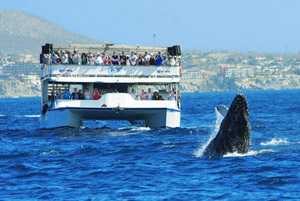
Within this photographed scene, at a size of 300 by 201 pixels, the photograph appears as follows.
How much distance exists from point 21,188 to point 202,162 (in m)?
5.81

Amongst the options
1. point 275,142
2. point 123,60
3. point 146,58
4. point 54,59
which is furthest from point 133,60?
point 275,142

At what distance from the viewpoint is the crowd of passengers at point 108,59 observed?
109 feet

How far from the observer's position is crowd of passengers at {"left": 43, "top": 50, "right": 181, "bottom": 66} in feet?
109

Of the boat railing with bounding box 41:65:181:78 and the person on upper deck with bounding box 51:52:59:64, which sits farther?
the person on upper deck with bounding box 51:52:59:64

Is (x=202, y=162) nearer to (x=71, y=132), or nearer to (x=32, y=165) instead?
(x=32, y=165)

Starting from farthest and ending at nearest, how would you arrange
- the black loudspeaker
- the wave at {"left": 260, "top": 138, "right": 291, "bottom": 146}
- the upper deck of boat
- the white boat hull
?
the black loudspeaker, the upper deck of boat, the white boat hull, the wave at {"left": 260, "top": 138, "right": 291, "bottom": 146}

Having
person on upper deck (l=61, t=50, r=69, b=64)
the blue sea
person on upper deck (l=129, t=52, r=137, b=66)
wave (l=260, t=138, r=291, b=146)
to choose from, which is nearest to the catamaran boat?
person on upper deck (l=129, t=52, r=137, b=66)

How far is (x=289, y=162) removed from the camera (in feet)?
66.1

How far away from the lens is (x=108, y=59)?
110 feet

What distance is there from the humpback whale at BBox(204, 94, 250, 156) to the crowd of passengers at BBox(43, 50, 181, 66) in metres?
14.3

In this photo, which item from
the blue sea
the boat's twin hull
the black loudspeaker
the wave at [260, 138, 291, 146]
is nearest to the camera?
the blue sea

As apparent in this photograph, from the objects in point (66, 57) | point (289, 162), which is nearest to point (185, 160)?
point (289, 162)

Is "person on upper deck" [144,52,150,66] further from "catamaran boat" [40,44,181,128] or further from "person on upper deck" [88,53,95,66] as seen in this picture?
"person on upper deck" [88,53,95,66]

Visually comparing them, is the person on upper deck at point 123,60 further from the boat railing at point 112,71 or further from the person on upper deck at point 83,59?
the person on upper deck at point 83,59
